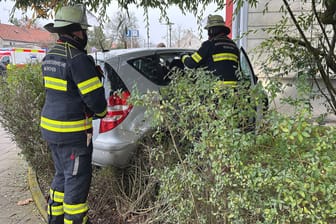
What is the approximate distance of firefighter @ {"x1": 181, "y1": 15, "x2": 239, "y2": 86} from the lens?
137 inches

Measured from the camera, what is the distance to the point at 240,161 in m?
1.54

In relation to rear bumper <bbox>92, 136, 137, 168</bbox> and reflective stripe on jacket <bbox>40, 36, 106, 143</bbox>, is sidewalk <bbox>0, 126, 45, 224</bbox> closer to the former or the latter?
Result: rear bumper <bbox>92, 136, 137, 168</bbox>

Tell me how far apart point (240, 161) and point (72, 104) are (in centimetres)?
144

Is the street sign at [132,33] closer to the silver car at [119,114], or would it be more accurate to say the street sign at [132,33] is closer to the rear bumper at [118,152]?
the silver car at [119,114]

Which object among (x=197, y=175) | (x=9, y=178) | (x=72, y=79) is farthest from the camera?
(x=9, y=178)

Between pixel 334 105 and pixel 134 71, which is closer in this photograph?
pixel 334 105

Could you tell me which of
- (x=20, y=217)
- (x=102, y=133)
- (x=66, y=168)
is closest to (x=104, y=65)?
(x=102, y=133)

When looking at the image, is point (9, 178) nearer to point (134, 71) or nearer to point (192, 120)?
point (134, 71)

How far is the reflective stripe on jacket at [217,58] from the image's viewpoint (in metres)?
3.48

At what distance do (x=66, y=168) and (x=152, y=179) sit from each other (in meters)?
0.73

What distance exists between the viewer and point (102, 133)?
315cm

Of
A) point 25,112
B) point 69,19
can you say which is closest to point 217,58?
point 69,19

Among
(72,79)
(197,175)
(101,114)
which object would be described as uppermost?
(72,79)

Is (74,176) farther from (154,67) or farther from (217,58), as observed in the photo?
(217,58)
